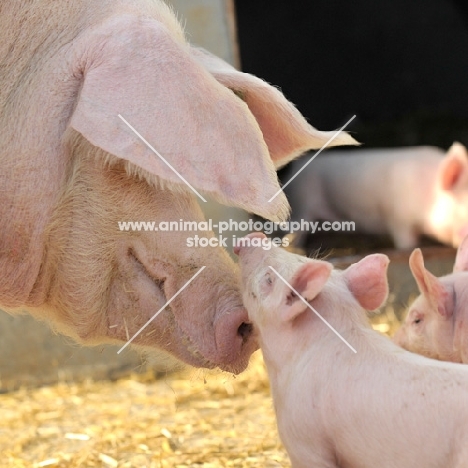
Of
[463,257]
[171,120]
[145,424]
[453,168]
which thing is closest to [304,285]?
[171,120]

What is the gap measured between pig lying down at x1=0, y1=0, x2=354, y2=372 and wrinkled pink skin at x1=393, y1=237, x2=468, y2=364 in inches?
20.6

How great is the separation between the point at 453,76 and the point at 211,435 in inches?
248

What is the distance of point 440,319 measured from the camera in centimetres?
271

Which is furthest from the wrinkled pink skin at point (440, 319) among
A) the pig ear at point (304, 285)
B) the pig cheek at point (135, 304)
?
the pig cheek at point (135, 304)

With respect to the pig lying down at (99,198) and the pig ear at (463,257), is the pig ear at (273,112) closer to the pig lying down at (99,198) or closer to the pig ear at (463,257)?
the pig lying down at (99,198)

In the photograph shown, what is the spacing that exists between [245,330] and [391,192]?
4.06m

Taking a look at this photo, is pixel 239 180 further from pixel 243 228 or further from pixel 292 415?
pixel 243 228

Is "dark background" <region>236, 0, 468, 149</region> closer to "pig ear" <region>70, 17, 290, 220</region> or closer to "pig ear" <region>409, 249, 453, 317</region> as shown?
"pig ear" <region>409, 249, 453, 317</region>

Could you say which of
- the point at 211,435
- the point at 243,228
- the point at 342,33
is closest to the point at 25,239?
the point at 211,435

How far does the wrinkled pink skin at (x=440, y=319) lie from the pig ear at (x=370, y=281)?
0.28 metres

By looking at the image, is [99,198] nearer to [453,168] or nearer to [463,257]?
[463,257]

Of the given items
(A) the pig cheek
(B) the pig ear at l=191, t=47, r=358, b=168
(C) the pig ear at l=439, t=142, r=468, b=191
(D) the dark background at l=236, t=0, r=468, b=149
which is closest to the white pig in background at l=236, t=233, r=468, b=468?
(A) the pig cheek

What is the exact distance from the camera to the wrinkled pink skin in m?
2.66

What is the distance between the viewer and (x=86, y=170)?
2.36m
